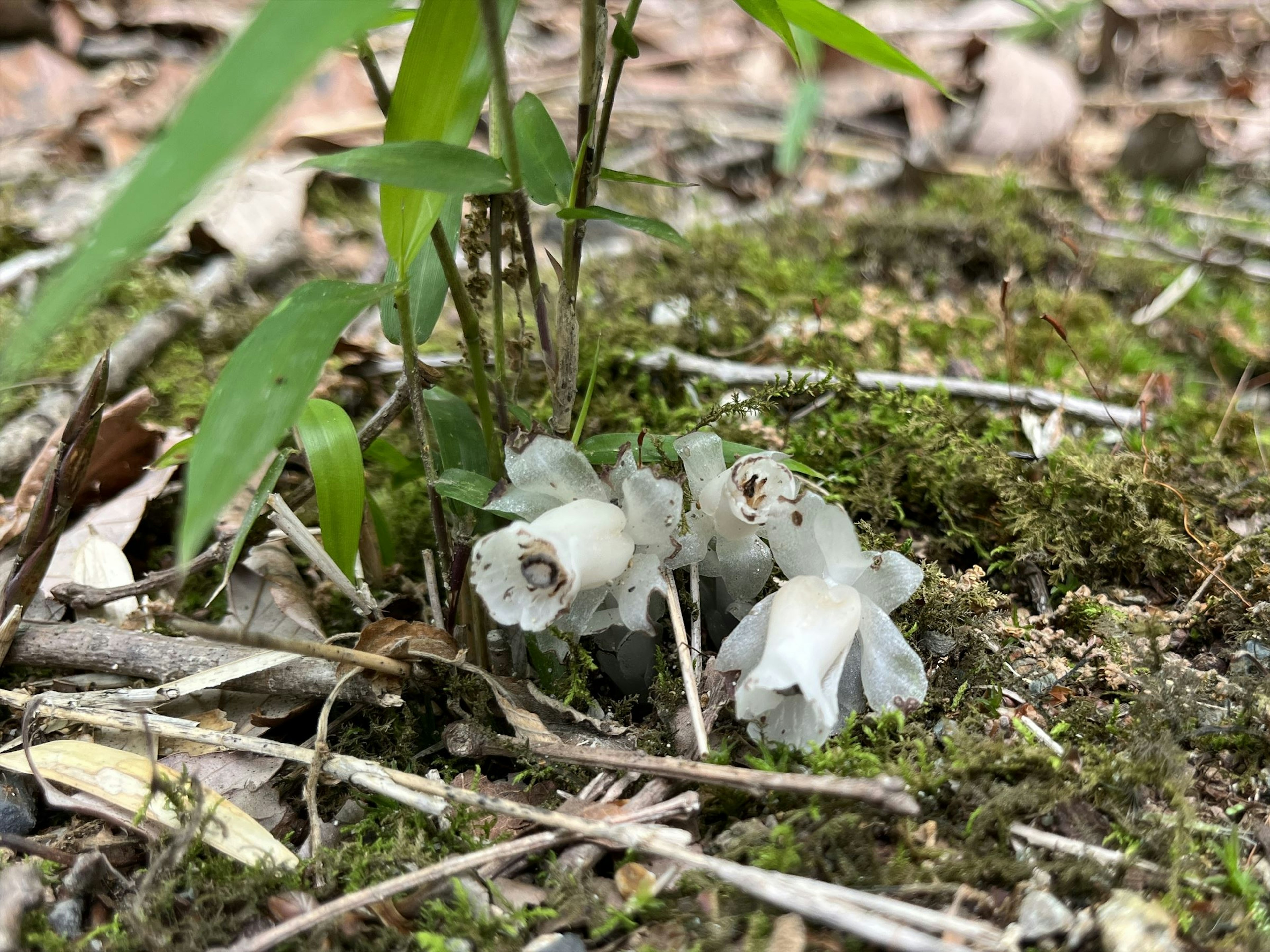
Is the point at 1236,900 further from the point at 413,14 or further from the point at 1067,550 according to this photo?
the point at 413,14

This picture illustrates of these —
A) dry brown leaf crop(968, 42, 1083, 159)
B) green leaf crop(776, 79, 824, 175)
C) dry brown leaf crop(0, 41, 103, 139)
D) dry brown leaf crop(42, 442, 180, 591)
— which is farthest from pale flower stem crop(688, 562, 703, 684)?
dry brown leaf crop(0, 41, 103, 139)

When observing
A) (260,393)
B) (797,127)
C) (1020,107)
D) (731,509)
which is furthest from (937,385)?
(1020,107)

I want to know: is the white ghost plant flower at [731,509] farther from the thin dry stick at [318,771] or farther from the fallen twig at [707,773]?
the thin dry stick at [318,771]

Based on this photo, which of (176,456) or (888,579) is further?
(176,456)

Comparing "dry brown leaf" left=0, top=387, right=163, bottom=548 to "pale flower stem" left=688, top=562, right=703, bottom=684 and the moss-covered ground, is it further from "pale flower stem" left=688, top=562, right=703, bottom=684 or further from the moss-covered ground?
"pale flower stem" left=688, top=562, right=703, bottom=684

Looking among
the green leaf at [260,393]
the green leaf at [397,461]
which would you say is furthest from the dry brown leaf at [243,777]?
the green leaf at [260,393]

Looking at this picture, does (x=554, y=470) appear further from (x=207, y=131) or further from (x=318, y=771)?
(x=207, y=131)
